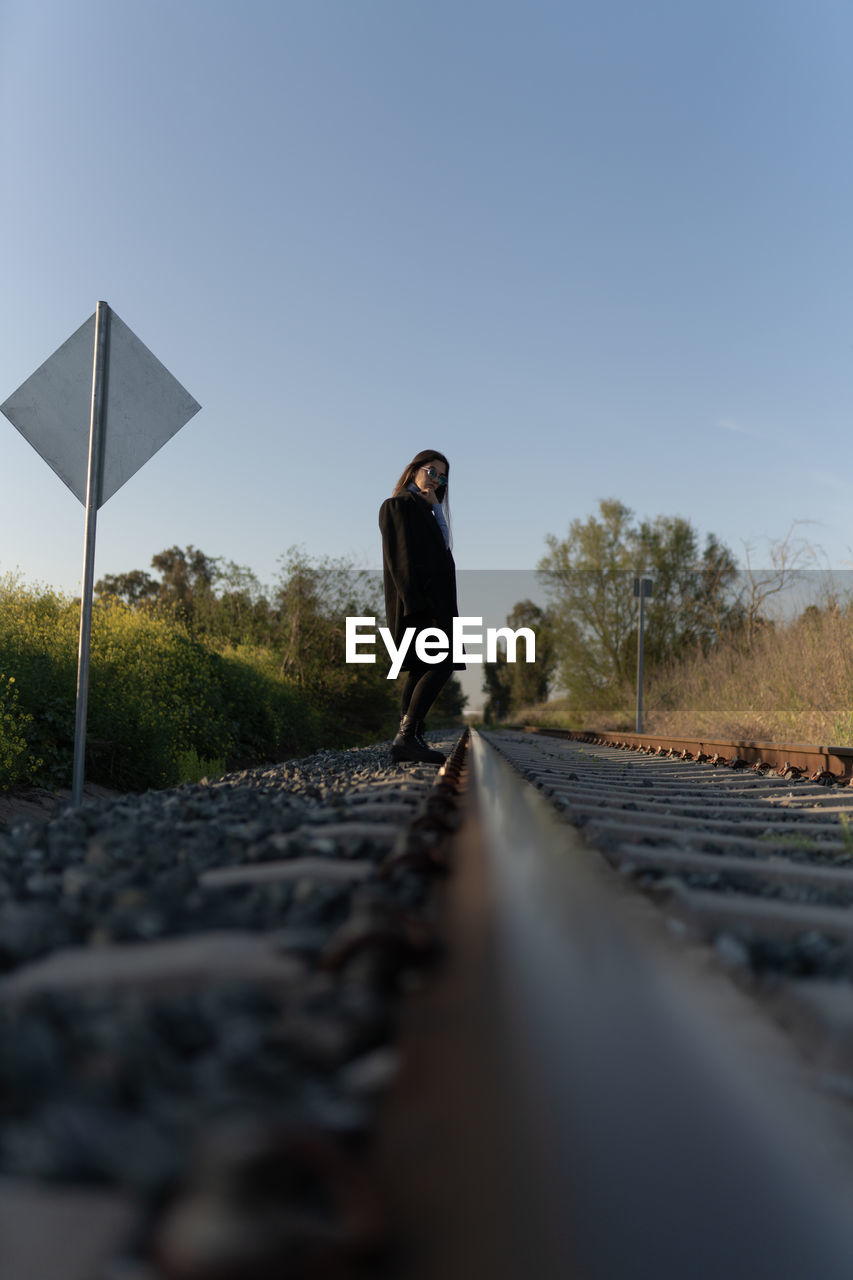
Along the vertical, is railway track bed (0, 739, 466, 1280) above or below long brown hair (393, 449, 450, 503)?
below

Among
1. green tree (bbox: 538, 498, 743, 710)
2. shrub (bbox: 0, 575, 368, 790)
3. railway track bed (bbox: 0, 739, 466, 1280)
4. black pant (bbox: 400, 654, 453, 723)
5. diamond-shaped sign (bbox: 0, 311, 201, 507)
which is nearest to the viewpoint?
railway track bed (bbox: 0, 739, 466, 1280)

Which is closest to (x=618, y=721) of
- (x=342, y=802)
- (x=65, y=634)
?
(x=65, y=634)

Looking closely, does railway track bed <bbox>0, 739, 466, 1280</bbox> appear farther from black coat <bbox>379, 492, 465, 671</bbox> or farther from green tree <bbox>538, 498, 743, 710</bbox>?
green tree <bbox>538, 498, 743, 710</bbox>

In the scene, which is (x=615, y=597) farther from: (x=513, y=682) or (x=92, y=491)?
(x=513, y=682)

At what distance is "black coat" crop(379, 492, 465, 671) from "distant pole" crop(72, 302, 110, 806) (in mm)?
1816

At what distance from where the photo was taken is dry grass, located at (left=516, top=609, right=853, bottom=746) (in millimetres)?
8523

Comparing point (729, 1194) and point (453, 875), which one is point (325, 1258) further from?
point (453, 875)

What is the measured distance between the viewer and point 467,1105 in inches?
23.5

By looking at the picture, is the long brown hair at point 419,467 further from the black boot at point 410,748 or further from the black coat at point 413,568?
the black boot at point 410,748

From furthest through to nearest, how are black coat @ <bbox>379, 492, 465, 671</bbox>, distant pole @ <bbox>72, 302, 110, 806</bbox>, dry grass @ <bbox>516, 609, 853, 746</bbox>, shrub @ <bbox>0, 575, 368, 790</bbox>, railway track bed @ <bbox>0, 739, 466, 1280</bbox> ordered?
dry grass @ <bbox>516, 609, 853, 746</bbox> < shrub @ <bbox>0, 575, 368, 790</bbox> < black coat @ <bbox>379, 492, 465, 671</bbox> < distant pole @ <bbox>72, 302, 110, 806</bbox> < railway track bed @ <bbox>0, 739, 466, 1280</bbox>

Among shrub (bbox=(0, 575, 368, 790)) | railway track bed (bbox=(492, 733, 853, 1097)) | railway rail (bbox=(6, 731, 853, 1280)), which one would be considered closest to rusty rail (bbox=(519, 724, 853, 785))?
railway track bed (bbox=(492, 733, 853, 1097))

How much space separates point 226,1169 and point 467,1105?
0.62ft

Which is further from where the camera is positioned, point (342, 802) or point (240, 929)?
point (342, 802)

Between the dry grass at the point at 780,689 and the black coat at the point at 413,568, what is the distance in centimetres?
463
